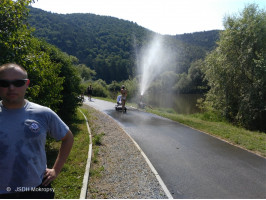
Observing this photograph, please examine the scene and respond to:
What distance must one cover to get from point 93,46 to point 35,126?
412 ft

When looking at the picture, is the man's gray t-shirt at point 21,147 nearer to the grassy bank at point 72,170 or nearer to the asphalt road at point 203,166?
the grassy bank at point 72,170

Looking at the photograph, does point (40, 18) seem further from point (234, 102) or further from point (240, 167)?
point (240, 167)

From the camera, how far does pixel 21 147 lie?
7.78ft

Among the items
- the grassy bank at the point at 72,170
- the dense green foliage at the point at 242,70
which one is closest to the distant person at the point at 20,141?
the grassy bank at the point at 72,170

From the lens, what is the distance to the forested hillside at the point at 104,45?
10975 cm

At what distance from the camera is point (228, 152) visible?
871cm

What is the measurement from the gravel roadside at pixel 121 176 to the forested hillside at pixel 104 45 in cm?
9489

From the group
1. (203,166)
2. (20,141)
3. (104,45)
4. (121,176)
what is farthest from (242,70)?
(104,45)

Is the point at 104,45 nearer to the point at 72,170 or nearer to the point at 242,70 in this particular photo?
the point at 242,70

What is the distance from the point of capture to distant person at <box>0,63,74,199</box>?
2.34m

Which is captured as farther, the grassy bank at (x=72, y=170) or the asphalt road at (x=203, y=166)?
the asphalt road at (x=203, y=166)

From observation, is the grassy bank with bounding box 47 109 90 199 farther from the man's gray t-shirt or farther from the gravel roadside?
the man's gray t-shirt

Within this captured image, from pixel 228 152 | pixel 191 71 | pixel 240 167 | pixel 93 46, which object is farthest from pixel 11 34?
pixel 93 46

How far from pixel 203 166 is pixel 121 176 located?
2628 millimetres
